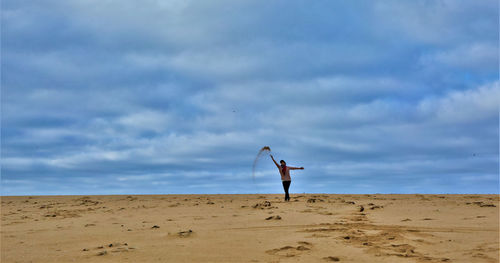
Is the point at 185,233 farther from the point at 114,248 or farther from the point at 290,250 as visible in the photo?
the point at 290,250

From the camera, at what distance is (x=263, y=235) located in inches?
360

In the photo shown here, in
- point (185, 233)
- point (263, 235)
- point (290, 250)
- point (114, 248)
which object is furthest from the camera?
point (185, 233)

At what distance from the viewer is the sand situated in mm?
7297

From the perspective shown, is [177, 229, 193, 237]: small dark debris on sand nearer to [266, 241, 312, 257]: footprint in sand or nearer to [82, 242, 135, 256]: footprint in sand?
[82, 242, 135, 256]: footprint in sand

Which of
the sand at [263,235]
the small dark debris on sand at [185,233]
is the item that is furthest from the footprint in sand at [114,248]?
the small dark debris on sand at [185,233]

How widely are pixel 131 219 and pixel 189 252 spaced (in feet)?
19.1

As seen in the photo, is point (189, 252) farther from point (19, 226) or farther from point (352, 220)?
point (19, 226)

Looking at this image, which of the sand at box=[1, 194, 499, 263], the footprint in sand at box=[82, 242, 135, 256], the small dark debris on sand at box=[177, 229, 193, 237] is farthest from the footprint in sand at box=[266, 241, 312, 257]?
the footprint in sand at box=[82, 242, 135, 256]

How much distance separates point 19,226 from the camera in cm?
1259

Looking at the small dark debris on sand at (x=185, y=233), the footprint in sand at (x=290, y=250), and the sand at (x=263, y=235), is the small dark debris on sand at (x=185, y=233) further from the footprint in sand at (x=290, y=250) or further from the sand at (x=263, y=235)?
the footprint in sand at (x=290, y=250)

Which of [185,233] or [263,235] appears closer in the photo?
[263,235]

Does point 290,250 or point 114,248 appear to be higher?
point 290,250

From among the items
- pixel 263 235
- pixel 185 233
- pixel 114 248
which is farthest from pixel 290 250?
pixel 114 248

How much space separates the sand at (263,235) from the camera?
730cm
